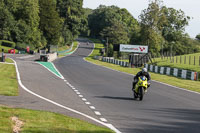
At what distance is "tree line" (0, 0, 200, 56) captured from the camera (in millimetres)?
97875

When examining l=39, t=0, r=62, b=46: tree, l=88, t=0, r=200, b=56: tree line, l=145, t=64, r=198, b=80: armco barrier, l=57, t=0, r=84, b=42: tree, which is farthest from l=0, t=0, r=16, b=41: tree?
l=145, t=64, r=198, b=80: armco barrier

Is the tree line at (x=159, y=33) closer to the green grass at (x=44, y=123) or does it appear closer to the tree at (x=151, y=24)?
the tree at (x=151, y=24)

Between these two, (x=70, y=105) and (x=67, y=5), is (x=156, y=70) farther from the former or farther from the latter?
(x=67, y=5)

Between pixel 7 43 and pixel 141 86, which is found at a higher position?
pixel 7 43

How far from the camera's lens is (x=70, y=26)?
146 meters

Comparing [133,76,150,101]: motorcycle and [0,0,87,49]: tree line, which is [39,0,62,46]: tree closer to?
[0,0,87,49]: tree line

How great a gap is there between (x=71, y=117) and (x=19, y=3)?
95.2 meters

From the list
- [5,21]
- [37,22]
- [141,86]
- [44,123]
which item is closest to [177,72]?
[141,86]

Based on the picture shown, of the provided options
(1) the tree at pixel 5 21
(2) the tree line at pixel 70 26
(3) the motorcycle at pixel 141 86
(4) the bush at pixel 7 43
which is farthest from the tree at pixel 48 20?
(3) the motorcycle at pixel 141 86

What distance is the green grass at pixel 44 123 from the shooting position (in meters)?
8.54

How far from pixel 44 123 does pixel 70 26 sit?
138 metres

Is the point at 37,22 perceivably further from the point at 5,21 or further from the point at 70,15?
the point at 70,15

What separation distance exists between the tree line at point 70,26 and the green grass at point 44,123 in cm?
7334

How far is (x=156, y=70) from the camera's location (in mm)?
47469
